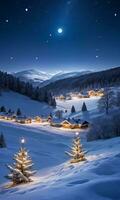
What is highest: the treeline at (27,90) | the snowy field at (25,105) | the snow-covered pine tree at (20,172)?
the treeline at (27,90)

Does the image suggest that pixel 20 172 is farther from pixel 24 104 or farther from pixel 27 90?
pixel 27 90

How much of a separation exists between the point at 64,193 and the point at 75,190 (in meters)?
0.43

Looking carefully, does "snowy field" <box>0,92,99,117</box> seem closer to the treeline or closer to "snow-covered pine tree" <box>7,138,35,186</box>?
the treeline

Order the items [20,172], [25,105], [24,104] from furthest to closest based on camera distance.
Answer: [24,104]
[25,105]
[20,172]

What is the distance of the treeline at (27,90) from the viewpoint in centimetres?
18312

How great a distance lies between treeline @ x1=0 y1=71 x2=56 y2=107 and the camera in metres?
183

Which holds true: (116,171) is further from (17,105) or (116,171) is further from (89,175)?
(17,105)

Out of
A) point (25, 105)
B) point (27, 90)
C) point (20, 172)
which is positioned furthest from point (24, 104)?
point (20, 172)

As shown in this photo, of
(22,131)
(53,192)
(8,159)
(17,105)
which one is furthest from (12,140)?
(17,105)

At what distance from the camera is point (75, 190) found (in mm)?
12891

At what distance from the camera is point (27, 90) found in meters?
188

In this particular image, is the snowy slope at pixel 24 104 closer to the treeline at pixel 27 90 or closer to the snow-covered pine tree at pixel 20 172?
the treeline at pixel 27 90

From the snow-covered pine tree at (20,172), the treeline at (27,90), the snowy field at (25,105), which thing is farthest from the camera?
the treeline at (27,90)

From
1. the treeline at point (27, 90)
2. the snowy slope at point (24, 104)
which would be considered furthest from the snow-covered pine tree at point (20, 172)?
the treeline at point (27, 90)
